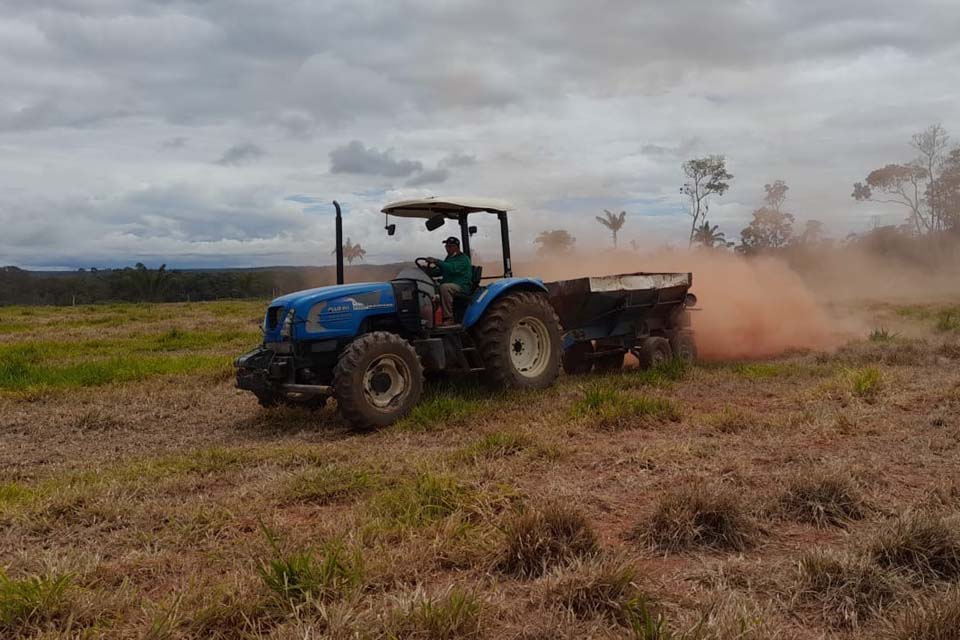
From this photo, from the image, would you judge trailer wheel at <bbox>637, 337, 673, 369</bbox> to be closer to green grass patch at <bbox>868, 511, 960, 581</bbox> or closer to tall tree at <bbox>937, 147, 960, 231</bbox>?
green grass patch at <bbox>868, 511, 960, 581</bbox>

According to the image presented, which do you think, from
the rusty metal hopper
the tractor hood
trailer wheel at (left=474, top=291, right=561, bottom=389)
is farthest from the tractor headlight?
the rusty metal hopper

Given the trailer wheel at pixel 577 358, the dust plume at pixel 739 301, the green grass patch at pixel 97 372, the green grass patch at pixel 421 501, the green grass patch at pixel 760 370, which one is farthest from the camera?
the dust plume at pixel 739 301

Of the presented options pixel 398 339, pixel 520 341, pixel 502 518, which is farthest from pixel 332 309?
pixel 502 518

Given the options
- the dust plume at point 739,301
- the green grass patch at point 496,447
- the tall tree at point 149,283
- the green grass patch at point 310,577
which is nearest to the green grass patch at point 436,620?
the green grass patch at point 310,577

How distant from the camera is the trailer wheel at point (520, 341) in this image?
26.0ft

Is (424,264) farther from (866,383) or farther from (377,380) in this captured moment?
(866,383)

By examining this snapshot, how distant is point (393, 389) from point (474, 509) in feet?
10.2

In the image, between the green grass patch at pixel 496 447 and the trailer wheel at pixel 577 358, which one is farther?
the trailer wheel at pixel 577 358

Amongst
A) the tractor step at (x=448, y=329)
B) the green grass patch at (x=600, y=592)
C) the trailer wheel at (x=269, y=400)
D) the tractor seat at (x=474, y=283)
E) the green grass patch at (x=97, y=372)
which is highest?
the tractor seat at (x=474, y=283)

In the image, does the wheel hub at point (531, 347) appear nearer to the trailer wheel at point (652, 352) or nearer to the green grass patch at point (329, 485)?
the trailer wheel at point (652, 352)

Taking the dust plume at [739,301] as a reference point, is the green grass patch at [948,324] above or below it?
below

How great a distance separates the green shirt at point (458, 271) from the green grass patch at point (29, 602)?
5.42 metres

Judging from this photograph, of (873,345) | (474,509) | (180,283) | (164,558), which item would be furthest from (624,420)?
(180,283)

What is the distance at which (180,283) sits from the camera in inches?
2547
